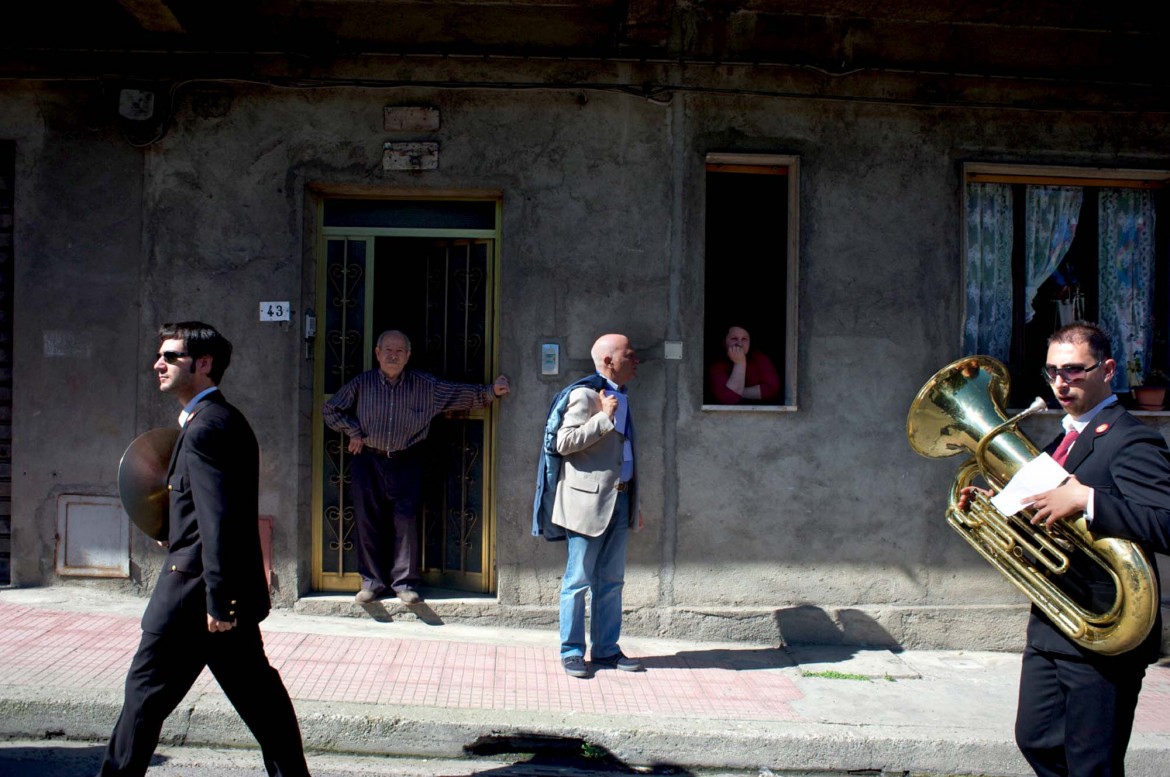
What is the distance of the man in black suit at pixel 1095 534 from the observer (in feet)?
9.89

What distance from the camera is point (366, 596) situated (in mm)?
6281

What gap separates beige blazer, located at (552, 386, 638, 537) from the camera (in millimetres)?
5344

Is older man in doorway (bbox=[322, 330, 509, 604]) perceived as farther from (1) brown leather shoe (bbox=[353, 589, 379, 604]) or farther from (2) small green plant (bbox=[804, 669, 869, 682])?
(2) small green plant (bbox=[804, 669, 869, 682])

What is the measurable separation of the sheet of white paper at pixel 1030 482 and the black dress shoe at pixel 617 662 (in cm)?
282

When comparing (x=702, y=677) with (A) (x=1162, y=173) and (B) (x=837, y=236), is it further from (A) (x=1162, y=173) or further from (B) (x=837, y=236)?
(A) (x=1162, y=173)

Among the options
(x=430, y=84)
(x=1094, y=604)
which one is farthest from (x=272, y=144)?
(x=1094, y=604)

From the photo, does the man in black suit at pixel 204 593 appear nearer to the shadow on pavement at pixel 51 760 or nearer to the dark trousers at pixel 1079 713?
the shadow on pavement at pixel 51 760

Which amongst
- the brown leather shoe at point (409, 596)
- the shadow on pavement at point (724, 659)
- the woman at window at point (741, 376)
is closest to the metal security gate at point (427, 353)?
the brown leather shoe at point (409, 596)

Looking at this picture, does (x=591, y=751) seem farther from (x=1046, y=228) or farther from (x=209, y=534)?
(x=1046, y=228)

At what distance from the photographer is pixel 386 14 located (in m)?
6.29

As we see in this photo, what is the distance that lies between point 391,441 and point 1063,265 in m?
4.84

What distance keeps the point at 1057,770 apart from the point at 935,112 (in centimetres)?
456

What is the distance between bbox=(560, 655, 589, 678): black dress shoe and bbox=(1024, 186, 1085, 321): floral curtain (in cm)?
394

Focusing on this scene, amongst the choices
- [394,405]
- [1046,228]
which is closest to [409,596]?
[394,405]
